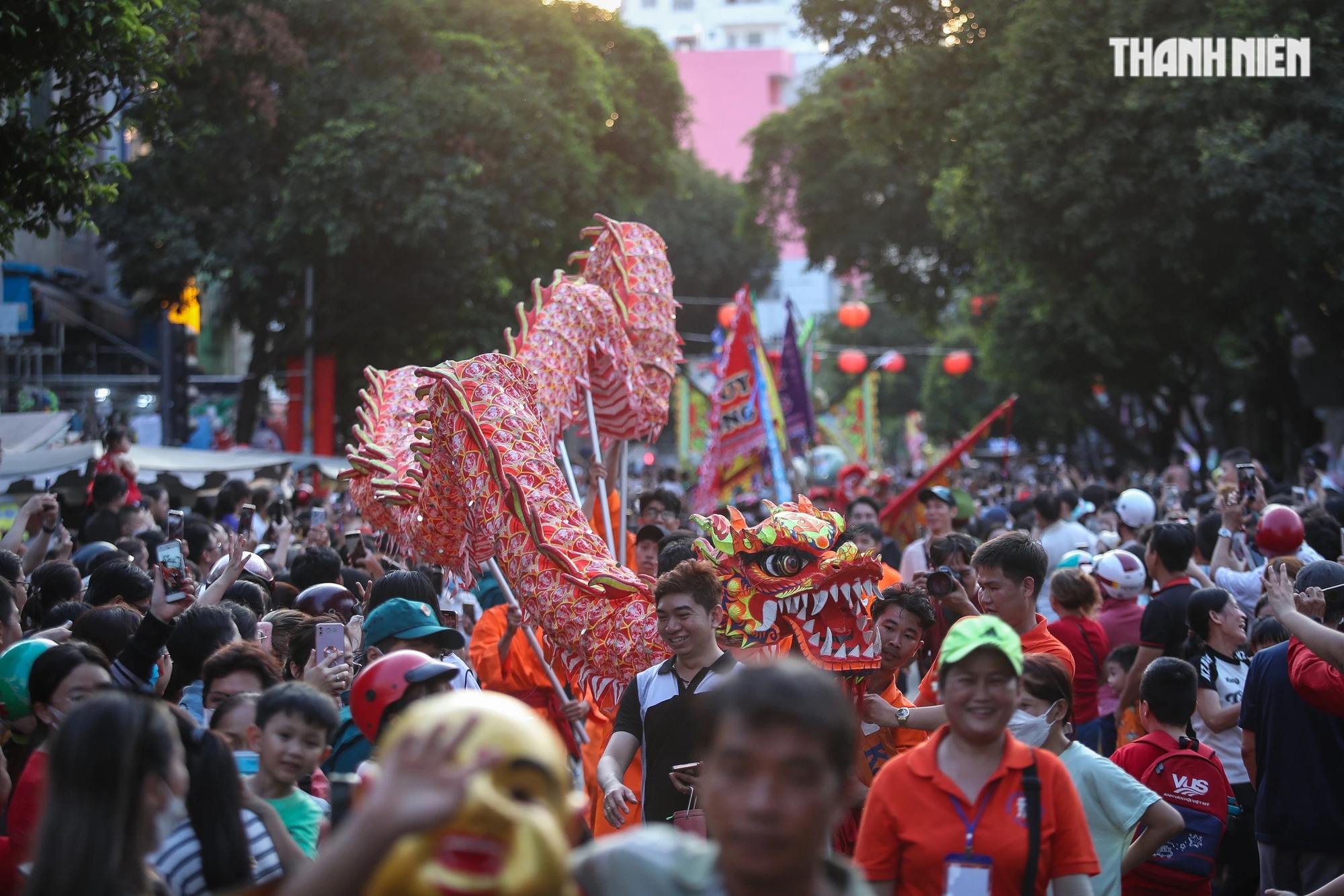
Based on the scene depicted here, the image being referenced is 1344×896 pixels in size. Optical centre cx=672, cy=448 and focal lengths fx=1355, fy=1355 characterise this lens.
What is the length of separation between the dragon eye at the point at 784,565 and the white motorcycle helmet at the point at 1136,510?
523 cm

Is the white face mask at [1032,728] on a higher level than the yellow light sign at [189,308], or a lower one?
lower

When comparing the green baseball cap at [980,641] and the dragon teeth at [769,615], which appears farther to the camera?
the dragon teeth at [769,615]

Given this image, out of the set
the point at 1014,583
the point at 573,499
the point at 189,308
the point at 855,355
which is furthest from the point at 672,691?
the point at 855,355

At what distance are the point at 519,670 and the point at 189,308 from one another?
20390 mm

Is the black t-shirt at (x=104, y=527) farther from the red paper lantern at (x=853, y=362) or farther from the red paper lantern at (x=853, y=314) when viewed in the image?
the red paper lantern at (x=853, y=362)

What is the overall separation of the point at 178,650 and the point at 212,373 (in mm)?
30768

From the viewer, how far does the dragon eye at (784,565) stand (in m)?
4.60

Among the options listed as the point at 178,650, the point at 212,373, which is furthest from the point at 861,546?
the point at 212,373

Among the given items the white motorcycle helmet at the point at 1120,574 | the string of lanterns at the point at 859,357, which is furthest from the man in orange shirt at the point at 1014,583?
the string of lanterns at the point at 859,357

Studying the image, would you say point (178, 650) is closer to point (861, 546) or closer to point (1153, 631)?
point (1153, 631)

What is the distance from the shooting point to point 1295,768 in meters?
4.68

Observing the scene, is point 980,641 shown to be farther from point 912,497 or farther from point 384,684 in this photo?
point 912,497

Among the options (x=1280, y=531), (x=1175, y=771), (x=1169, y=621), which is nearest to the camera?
(x=1175, y=771)

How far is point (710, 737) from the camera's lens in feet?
7.09
